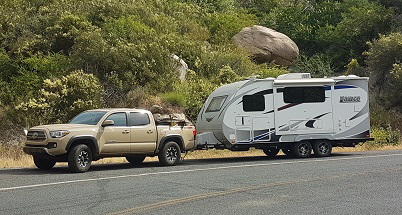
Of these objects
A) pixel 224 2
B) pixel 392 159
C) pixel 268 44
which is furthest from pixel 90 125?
pixel 224 2

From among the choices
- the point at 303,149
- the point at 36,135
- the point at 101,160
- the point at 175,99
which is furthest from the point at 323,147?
the point at 36,135

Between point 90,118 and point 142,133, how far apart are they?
65.3 inches

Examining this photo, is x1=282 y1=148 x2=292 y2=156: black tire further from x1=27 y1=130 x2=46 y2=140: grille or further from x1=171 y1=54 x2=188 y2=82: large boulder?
x1=27 y1=130 x2=46 y2=140: grille

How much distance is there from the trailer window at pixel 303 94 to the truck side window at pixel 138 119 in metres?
6.14

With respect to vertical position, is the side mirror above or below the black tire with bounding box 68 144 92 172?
above

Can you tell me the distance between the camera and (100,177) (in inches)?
519

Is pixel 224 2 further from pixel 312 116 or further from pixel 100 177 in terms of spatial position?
pixel 100 177

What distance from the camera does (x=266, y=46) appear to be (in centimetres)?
3572

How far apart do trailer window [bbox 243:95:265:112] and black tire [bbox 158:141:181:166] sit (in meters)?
3.72

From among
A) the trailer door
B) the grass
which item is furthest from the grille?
the trailer door

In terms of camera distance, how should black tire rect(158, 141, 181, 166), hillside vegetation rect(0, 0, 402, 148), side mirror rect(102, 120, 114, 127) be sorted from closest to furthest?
side mirror rect(102, 120, 114, 127) → black tire rect(158, 141, 181, 166) → hillside vegetation rect(0, 0, 402, 148)

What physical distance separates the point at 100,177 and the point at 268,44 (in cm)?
2458

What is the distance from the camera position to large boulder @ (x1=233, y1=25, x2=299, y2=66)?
35.6 m

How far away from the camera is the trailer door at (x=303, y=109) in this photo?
65.0 ft
